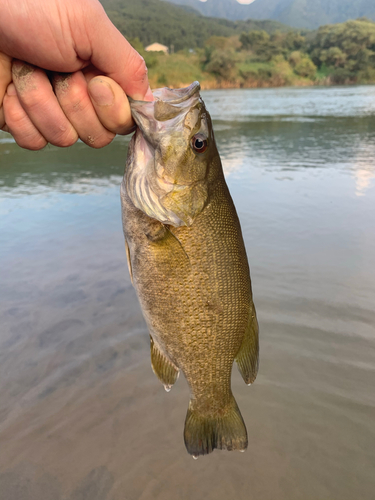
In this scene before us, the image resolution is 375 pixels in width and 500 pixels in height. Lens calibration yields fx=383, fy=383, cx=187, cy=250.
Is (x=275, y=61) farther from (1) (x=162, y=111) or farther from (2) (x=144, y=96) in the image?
(1) (x=162, y=111)

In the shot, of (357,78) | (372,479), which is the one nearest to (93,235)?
(372,479)

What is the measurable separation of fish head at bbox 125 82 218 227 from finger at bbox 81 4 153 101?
0.26 ft

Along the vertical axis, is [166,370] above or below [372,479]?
above

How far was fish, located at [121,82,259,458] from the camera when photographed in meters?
1.79

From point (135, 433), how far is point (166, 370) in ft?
4.24

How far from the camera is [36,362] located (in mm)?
3791

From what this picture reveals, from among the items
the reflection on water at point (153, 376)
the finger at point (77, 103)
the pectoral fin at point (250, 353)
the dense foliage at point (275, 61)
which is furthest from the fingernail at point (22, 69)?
the dense foliage at point (275, 61)

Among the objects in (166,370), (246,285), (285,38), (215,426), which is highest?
(285,38)

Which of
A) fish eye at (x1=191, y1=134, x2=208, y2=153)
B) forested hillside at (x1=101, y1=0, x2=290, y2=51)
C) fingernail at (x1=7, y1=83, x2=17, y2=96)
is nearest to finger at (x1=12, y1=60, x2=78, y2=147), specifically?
fingernail at (x1=7, y1=83, x2=17, y2=96)

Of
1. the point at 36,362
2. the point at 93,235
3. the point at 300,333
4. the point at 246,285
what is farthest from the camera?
the point at 93,235

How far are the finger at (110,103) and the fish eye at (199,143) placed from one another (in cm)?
34

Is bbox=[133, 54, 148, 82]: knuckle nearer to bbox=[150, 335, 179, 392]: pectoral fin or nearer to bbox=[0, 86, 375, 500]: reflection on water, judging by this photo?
bbox=[150, 335, 179, 392]: pectoral fin

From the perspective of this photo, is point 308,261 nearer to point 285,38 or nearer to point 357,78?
point 357,78

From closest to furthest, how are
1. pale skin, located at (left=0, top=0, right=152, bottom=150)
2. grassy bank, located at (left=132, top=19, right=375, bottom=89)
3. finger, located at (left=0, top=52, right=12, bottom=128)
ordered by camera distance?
pale skin, located at (left=0, top=0, right=152, bottom=150), finger, located at (left=0, top=52, right=12, bottom=128), grassy bank, located at (left=132, top=19, right=375, bottom=89)
